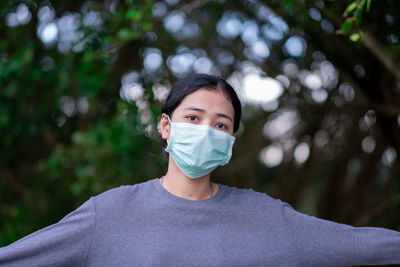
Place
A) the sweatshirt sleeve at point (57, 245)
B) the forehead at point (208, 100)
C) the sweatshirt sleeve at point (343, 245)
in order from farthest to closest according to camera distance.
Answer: the forehead at point (208, 100), the sweatshirt sleeve at point (343, 245), the sweatshirt sleeve at point (57, 245)

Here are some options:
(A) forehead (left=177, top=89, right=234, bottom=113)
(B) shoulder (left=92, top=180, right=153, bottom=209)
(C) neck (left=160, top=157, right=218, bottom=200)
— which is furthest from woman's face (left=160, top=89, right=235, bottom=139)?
(B) shoulder (left=92, top=180, right=153, bottom=209)

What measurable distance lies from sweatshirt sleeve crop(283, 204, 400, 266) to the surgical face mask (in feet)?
1.50

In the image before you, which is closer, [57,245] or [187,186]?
[57,245]

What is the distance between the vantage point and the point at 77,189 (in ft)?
11.3

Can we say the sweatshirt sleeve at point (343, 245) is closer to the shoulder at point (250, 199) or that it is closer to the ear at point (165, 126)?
the shoulder at point (250, 199)

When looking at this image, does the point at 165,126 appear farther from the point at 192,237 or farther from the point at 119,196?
the point at 192,237

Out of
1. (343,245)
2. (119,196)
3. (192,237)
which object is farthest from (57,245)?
(343,245)

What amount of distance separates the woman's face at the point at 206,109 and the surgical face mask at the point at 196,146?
0.10 ft

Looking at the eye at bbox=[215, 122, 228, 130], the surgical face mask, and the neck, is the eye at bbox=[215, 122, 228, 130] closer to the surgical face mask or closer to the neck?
the surgical face mask

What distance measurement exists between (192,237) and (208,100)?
0.58 m

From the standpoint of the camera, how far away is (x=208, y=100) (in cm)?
189

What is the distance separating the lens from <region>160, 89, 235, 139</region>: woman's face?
6.20 ft

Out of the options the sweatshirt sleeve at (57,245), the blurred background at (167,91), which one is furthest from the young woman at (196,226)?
the blurred background at (167,91)

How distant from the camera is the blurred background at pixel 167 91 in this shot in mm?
3354
